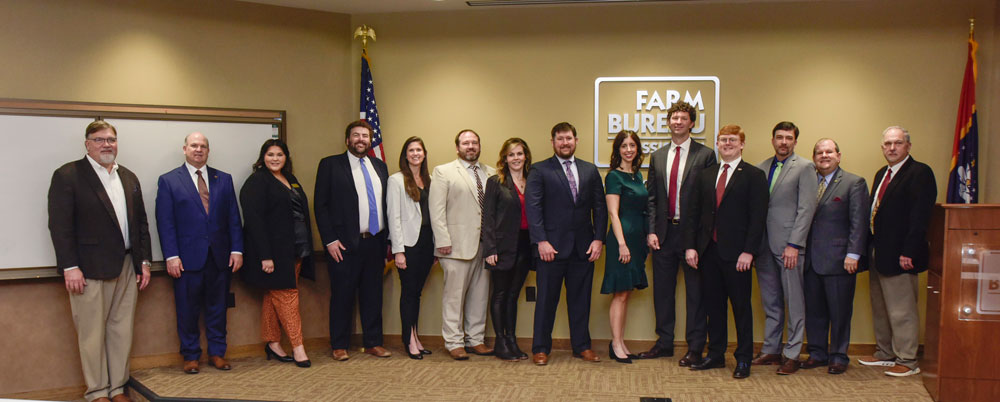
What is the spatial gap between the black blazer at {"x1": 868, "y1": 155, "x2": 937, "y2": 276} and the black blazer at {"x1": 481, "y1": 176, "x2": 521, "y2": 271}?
96.6 inches

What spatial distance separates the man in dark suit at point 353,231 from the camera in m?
4.83

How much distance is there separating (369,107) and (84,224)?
219cm

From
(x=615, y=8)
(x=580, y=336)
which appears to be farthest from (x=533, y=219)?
(x=615, y=8)

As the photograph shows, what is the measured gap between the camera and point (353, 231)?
15.8ft

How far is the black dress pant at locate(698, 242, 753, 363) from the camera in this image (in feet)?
14.7

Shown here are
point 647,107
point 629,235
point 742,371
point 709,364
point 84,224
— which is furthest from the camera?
point 647,107

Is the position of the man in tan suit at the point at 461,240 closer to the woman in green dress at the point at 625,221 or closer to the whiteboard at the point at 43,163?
the woman in green dress at the point at 625,221

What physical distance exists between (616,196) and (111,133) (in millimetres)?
3369

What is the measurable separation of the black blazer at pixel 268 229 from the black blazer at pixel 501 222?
1411mm

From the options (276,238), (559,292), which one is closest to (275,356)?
(276,238)

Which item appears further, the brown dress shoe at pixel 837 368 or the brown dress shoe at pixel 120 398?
the brown dress shoe at pixel 837 368

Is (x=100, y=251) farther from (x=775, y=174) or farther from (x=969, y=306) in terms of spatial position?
(x=969, y=306)

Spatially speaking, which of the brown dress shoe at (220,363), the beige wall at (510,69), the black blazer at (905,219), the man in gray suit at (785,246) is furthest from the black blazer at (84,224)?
the black blazer at (905,219)

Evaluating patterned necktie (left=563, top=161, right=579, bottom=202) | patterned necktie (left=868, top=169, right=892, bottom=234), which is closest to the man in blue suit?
patterned necktie (left=563, top=161, right=579, bottom=202)
